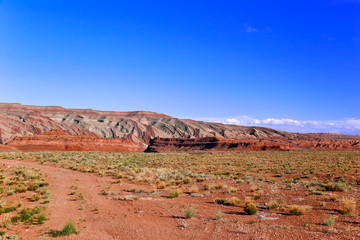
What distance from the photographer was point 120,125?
142375 mm

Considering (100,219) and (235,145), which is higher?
(235,145)

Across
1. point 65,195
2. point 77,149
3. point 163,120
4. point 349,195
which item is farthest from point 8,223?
point 163,120

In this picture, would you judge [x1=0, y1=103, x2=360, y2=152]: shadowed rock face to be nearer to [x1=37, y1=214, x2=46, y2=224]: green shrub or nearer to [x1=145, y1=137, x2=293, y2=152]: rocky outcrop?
[x1=145, y1=137, x2=293, y2=152]: rocky outcrop

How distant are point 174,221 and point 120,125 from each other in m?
136

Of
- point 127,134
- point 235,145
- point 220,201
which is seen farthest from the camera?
point 127,134

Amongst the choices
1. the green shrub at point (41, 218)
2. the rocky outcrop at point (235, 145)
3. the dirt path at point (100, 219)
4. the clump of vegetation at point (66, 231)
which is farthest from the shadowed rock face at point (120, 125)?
the clump of vegetation at point (66, 231)

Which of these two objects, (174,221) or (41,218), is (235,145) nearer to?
(174,221)

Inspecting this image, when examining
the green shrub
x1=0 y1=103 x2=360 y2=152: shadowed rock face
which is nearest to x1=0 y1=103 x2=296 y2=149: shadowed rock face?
x1=0 y1=103 x2=360 y2=152: shadowed rock face

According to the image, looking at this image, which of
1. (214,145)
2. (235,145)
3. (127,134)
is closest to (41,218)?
(235,145)

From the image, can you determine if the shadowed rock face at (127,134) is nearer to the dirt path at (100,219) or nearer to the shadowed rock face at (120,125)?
the shadowed rock face at (120,125)

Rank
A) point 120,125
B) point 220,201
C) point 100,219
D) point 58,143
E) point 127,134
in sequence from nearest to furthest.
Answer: point 100,219
point 220,201
point 58,143
point 127,134
point 120,125

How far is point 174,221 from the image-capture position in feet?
33.9

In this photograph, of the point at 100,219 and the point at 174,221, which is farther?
the point at 100,219

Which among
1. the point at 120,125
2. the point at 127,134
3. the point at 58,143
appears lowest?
the point at 58,143
